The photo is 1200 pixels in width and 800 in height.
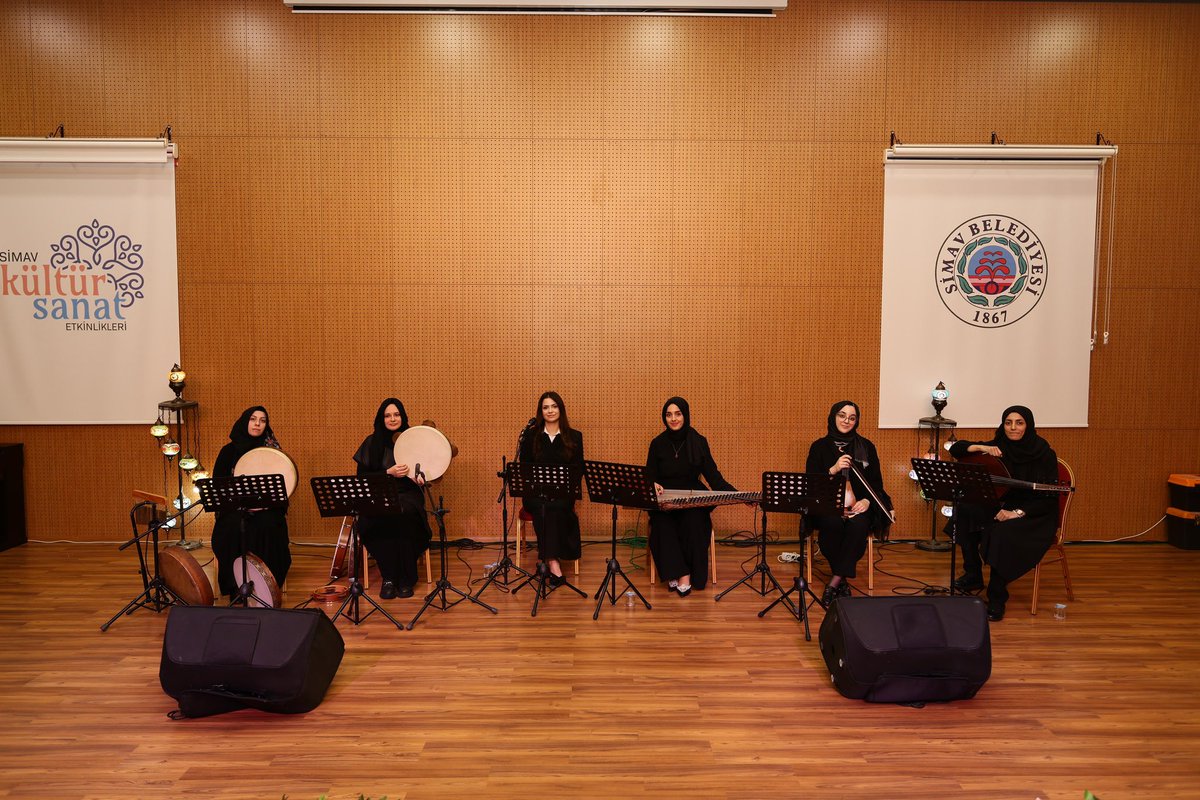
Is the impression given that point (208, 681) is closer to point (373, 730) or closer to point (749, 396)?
point (373, 730)

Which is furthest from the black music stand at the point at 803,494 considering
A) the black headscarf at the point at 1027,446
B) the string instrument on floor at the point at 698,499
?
the black headscarf at the point at 1027,446

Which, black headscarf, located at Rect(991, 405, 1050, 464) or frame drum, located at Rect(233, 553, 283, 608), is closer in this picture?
frame drum, located at Rect(233, 553, 283, 608)

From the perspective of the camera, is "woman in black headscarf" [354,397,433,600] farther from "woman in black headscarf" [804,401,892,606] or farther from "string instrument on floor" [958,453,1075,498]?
"string instrument on floor" [958,453,1075,498]

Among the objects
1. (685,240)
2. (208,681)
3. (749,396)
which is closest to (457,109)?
(685,240)

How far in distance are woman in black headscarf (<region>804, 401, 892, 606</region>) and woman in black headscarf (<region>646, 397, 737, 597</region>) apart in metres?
0.70

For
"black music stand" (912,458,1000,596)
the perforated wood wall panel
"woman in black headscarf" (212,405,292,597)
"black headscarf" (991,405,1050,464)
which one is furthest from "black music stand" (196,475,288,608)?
"black headscarf" (991,405,1050,464)

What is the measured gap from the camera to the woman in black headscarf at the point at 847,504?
5.64 meters

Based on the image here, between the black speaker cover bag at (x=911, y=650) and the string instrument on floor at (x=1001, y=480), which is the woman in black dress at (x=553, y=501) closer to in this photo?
the black speaker cover bag at (x=911, y=650)

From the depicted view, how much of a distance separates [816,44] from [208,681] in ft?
20.8

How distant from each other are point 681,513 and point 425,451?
183 cm

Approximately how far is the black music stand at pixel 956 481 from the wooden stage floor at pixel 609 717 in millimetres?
864

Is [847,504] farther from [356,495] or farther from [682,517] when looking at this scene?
[356,495]

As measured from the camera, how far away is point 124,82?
6891 millimetres

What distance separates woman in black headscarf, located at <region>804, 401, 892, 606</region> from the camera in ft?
18.5
